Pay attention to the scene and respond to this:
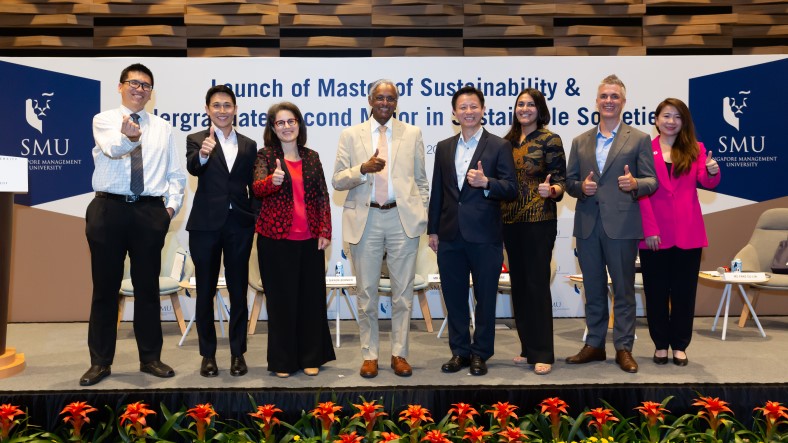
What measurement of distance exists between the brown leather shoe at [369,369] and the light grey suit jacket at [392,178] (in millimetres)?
740

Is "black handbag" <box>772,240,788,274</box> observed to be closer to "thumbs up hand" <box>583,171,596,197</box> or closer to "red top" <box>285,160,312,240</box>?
"thumbs up hand" <box>583,171,596,197</box>

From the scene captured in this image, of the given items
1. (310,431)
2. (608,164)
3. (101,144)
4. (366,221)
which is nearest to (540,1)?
(608,164)

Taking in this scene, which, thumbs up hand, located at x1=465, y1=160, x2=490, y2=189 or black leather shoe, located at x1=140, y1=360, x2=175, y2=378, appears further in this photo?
black leather shoe, located at x1=140, y1=360, x2=175, y2=378

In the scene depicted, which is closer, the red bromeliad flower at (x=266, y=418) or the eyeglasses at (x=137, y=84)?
the red bromeliad flower at (x=266, y=418)

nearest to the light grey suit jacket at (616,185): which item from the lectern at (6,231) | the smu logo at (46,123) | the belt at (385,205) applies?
the belt at (385,205)

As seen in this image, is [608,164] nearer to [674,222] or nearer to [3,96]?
[674,222]

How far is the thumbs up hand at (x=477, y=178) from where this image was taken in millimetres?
3892

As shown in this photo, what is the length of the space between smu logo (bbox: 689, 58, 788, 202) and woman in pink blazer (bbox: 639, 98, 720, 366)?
243cm

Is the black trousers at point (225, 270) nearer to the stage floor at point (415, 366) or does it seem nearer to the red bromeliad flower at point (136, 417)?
the stage floor at point (415, 366)

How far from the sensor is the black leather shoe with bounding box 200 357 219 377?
417 cm

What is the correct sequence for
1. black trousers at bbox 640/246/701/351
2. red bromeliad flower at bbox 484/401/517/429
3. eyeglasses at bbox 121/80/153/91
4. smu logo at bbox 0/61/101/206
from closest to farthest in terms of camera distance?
red bromeliad flower at bbox 484/401/517/429, eyeglasses at bbox 121/80/153/91, black trousers at bbox 640/246/701/351, smu logo at bbox 0/61/101/206

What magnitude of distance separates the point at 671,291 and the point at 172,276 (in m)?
3.83

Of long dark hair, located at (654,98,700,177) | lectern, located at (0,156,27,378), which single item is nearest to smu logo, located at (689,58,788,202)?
long dark hair, located at (654,98,700,177)

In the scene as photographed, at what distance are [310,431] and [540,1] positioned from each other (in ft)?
16.7
